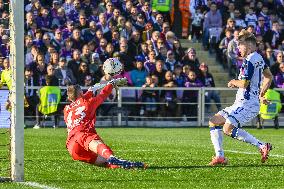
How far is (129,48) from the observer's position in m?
27.6

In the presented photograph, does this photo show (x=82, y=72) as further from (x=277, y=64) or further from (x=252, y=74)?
(x=252, y=74)

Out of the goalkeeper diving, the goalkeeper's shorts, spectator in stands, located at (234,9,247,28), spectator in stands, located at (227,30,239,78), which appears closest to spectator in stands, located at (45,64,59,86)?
spectator in stands, located at (227,30,239,78)

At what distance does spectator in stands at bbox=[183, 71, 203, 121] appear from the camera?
1085 inches

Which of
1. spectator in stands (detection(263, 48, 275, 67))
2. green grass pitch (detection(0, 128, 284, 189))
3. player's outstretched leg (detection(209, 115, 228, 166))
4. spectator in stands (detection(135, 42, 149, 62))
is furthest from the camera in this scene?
spectator in stands (detection(263, 48, 275, 67))

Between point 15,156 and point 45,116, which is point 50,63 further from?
point 15,156

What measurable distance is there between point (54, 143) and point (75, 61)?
25.2 feet

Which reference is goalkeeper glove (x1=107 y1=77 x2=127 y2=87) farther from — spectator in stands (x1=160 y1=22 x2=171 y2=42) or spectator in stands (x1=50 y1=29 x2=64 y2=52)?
spectator in stands (x1=160 y1=22 x2=171 y2=42)

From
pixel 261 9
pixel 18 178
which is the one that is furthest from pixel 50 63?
pixel 18 178

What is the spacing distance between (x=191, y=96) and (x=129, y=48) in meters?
2.32

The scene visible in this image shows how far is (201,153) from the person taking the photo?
53.5ft

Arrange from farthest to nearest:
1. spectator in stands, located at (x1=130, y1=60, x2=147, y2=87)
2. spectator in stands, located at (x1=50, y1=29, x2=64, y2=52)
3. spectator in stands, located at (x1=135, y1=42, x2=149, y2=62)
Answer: spectator in stands, located at (x1=135, y1=42, x2=149, y2=62)
spectator in stands, located at (x1=130, y1=60, x2=147, y2=87)
spectator in stands, located at (x1=50, y1=29, x2=64, y2=52)

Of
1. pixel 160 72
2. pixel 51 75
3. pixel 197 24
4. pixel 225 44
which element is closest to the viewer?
pixel 51 75

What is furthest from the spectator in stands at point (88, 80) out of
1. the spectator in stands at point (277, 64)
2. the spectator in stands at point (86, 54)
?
the spectator in stands at point (277, 64)

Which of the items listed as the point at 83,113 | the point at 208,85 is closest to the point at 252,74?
the point at 83,113
